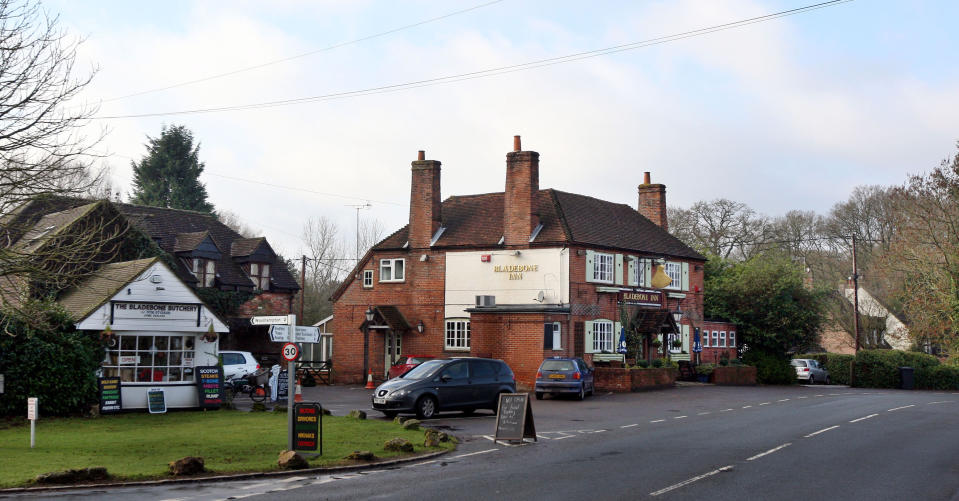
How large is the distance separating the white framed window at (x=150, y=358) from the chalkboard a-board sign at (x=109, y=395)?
2.35ft

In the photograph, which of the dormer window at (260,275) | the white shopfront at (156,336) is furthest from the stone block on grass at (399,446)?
the dormer window at (260,275)

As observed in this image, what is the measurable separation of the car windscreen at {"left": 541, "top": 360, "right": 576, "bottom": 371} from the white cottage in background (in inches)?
450

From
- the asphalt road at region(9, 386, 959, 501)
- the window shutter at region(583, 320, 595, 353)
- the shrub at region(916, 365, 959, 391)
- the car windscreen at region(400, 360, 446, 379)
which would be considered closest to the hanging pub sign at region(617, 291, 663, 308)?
the window shutter at region(583, 320, 595, 353)

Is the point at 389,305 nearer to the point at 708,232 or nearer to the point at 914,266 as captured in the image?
the point at 914,266

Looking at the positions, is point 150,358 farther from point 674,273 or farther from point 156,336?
point 674,273

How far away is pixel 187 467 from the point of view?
514 inches

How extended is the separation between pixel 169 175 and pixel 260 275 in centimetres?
2210

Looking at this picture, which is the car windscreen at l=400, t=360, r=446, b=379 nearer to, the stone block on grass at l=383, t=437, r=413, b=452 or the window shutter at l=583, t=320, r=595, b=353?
the stone block on grass at l=383, t=437, r=413, b=452

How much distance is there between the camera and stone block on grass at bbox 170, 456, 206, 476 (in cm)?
1302

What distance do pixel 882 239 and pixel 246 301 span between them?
148ft

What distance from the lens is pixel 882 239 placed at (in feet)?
202

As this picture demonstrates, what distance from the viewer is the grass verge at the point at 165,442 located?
13992 millimetres

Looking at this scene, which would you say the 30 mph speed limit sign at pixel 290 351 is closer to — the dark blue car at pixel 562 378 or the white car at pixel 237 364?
the dark blue car at pixel 562 378

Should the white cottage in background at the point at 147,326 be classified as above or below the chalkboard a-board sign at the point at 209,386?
above
